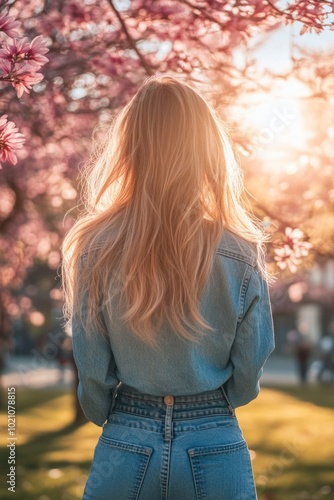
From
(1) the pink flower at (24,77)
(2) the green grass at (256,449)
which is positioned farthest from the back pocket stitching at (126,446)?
(2) the green grass at (256,449)

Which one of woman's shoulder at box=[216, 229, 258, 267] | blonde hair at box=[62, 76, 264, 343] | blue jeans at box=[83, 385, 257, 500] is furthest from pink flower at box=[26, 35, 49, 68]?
blue jeans at box=[83, 385, 257, 500]

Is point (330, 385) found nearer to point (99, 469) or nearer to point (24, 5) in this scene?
point (24, 5)

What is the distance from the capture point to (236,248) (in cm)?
257

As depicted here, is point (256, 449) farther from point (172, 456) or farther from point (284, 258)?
point (172, 456)

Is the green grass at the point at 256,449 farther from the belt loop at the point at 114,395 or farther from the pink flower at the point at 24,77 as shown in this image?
the belt loop at the point at 114,395

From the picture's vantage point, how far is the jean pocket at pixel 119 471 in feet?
8.02

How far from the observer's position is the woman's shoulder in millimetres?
2551

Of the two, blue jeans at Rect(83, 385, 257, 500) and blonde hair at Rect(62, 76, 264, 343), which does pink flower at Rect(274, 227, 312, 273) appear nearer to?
blonde hair at Rect(62, 76, 264, 343)

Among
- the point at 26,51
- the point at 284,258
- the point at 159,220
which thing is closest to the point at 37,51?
the point at 26,51

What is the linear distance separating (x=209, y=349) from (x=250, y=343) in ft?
0.41

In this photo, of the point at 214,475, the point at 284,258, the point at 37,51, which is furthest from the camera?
the point at 284,258

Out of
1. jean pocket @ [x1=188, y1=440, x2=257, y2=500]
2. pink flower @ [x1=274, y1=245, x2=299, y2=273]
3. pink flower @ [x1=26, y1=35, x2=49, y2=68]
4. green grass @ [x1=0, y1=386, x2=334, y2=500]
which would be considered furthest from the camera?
green grass @ [x1=0, y1=386, x2=334, y2=500]

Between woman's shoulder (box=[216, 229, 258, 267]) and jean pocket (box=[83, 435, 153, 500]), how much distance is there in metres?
0.61

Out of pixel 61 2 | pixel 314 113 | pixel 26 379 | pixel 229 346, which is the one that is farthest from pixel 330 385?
pixel 229 346
